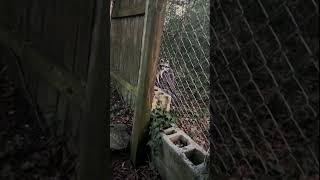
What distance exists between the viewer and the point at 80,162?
1450mm

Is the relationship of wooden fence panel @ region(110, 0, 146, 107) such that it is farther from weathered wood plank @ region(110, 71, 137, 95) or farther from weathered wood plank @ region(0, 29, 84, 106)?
weathered wood plank @ region(0, 29, 84, 106)

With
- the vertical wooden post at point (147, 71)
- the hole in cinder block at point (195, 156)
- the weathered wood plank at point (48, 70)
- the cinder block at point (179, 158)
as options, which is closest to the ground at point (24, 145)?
the weathered wood plank at point (48, 70)

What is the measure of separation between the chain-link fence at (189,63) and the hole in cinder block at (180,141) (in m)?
0.10

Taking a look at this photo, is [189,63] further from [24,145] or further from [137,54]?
[24,145]

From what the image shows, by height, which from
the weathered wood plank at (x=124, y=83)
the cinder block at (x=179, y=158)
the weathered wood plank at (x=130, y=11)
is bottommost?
the cinder block at (x=179, y=158)

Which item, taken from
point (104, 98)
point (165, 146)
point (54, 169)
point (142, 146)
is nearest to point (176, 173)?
point (165, 146)

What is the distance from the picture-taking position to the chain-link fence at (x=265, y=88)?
107cm

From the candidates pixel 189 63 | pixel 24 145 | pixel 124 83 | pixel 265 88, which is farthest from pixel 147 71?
pixel 265 88

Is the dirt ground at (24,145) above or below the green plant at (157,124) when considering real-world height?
above

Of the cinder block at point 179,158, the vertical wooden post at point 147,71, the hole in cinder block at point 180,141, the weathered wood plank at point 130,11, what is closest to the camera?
the cinder block at point 179,158

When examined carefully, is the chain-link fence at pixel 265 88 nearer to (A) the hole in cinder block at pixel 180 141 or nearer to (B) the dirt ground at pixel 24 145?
(B) the dirt ground at pixel 24 145

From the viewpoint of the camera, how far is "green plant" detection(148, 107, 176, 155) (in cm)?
341

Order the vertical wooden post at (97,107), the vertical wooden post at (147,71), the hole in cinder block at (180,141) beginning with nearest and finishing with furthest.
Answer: the vertical wooden post at (97,107), the hole in cinder block at (180,141), the vertical wooden post at (147,71)

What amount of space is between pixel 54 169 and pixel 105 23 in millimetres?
631
